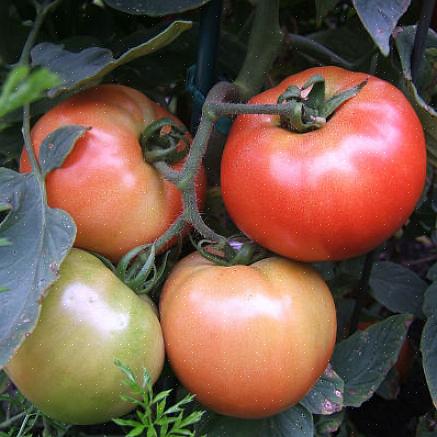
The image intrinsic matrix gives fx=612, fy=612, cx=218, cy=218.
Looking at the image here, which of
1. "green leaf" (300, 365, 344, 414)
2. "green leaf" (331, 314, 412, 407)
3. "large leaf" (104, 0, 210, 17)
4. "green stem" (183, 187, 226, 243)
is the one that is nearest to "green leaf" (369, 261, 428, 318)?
"green leaf" (331, 314, 412, 407)

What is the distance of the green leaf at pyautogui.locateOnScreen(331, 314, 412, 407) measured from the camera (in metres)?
0.73

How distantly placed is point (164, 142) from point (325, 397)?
0.32 metres

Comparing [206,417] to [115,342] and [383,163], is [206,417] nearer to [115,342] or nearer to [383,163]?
[115,342]

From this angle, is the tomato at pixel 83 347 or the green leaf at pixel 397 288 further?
the green leaf at pixel 397 288

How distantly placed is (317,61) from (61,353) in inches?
19.4

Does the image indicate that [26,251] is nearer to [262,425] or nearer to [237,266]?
[237,266]

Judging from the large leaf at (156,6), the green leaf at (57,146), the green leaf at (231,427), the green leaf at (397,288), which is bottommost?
the green leaf at (397,288)

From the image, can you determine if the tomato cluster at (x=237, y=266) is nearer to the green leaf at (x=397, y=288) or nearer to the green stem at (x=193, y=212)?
the green stem at (x=193, y=212)

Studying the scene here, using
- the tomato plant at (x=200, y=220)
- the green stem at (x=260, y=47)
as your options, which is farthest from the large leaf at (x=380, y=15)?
the green stem at (x=260, y=47)

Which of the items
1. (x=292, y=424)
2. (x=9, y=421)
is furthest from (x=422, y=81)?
(x=9, y=421)

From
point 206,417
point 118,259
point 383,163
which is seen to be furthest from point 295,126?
point 206,417

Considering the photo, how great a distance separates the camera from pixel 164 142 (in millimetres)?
629

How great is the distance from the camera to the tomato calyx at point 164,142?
604mm

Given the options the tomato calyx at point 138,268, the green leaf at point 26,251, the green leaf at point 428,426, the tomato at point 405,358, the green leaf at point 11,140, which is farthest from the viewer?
the tomato at point 405,358
